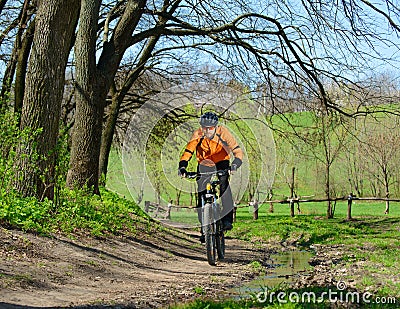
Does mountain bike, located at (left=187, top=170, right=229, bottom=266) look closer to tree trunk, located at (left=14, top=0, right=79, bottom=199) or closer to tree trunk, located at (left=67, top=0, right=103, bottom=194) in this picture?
tree trunk, located at (left=14, top=0, right=79, bottom=199)

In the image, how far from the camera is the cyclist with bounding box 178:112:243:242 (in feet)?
28.0

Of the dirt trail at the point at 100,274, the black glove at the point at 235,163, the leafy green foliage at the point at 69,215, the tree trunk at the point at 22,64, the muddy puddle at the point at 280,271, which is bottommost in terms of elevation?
the muddy puddle at the point at 280,271

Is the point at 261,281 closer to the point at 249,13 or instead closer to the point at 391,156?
the point at 249,13

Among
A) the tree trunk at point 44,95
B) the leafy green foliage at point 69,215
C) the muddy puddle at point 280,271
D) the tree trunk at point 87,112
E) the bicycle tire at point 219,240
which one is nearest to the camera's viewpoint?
the muddy puddle at point 280,271

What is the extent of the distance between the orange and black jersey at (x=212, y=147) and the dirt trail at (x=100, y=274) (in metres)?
1.70

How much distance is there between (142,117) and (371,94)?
814 cm

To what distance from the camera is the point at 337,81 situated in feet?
45.4

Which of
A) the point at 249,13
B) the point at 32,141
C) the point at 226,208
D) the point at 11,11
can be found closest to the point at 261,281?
the point at 226,208

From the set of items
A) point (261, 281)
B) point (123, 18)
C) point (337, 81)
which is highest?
point (123, 18)

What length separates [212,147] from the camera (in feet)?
28.5

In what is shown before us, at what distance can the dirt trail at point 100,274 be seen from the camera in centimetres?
555

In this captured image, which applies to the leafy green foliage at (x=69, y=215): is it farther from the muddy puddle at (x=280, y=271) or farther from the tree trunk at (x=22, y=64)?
the tree trunk at (x=22, y=64)

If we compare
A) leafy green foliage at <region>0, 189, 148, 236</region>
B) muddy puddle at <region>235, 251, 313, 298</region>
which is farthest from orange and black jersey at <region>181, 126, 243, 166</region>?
leafy green foliage at <region>0, 189, 148, 236</region>

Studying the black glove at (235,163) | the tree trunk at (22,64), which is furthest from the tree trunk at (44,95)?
the tree trunk at (22,64)
